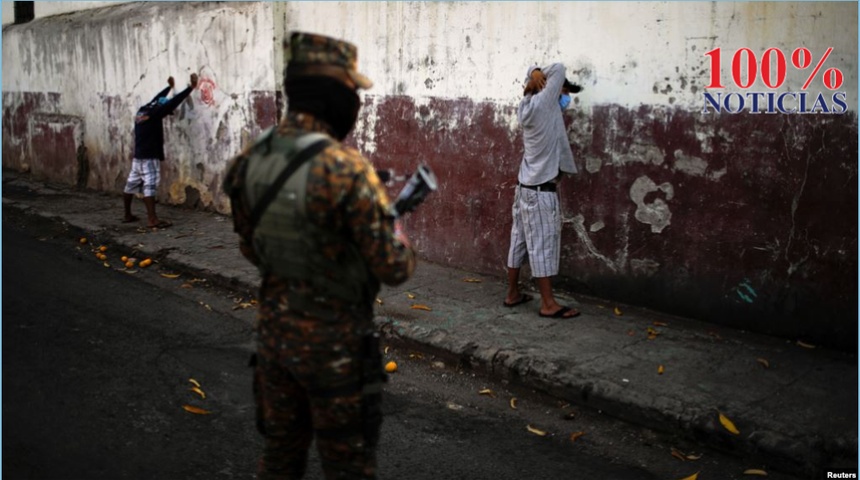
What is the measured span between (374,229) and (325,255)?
199mm

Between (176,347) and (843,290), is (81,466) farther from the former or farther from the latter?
(843,290)

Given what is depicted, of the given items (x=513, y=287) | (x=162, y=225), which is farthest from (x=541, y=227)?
(x=162, y=225)

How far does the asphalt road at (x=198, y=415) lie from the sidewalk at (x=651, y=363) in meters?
0.12

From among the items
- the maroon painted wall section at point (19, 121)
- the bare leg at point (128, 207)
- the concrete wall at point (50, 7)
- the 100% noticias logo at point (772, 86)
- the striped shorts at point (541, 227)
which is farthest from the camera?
the maroon painted wall section at point (19, 121)

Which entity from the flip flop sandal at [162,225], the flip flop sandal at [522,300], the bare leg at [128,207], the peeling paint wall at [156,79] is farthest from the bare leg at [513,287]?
the bare leg at [128,207]

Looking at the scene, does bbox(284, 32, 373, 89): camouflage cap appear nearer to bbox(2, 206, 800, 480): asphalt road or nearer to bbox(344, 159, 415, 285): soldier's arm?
bbox(344, 159, 415, 285): soldier's arm

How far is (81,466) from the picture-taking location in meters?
3.90

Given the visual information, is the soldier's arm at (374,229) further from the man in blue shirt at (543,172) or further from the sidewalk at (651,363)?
the man in blue shirt at (543,172)

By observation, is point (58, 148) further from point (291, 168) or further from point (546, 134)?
point (291, 168)

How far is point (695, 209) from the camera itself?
18.8ft

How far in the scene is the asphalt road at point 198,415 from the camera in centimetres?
401

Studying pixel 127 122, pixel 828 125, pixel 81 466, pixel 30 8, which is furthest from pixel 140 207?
pixel 828 125

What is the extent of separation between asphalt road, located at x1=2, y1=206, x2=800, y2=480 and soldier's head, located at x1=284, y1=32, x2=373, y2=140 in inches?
74.4

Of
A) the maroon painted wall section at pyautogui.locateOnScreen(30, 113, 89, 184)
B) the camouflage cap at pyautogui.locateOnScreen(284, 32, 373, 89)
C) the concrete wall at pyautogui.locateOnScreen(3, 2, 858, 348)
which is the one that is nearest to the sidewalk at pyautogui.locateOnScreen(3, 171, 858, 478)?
the concrete wall at pyautogui.locateOnScreen(3, 2, 858, 348)
